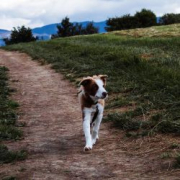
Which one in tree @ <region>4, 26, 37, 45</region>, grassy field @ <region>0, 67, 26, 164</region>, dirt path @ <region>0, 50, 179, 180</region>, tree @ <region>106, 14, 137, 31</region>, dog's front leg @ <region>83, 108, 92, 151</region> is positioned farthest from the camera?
tree @ <region>106, 14, 137, 31</region>

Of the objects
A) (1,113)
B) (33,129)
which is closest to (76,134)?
(33,129)

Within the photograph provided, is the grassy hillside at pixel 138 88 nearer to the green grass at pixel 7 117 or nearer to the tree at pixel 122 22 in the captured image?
the green grass at pixel 7 117

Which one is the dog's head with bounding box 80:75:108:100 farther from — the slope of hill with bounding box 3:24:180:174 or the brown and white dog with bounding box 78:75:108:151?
the slope of hill with bounding box 3:24:180:174

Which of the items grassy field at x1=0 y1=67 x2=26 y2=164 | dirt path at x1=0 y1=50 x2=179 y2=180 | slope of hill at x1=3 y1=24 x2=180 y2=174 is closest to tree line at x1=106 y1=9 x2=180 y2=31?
slope of hill at x1=3 y1=24 x2=180 y2=174

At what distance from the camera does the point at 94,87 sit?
20.3 feet

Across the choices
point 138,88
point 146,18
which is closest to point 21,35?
point 146,18

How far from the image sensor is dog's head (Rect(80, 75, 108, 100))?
241 inches

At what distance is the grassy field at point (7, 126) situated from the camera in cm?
577

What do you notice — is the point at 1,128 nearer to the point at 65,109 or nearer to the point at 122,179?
the point at 65,109

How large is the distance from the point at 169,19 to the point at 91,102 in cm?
6490

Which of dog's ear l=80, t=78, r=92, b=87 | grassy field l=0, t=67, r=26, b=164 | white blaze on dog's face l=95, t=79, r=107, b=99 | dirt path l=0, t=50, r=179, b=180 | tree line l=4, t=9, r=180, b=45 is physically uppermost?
tree line l=4, t=9, r=180, b=45

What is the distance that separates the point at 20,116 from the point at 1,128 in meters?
1.55

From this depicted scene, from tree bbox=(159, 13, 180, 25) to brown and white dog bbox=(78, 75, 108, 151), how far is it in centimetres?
6322

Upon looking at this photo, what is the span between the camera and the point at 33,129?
771 cm
